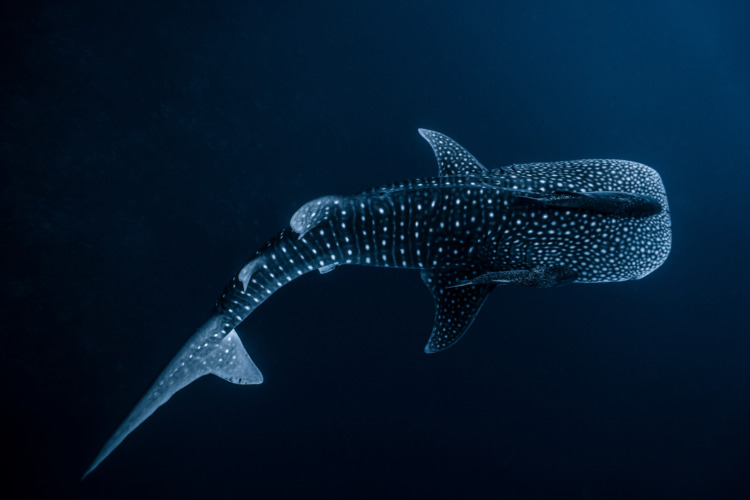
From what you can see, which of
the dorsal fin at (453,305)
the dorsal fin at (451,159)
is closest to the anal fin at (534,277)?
the dorsal fin at (453,305)

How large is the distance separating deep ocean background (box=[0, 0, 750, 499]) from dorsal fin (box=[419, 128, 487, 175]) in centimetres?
142

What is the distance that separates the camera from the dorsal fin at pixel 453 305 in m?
3.04

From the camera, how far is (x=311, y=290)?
4.53 m

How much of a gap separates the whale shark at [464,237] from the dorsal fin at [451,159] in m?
0.50

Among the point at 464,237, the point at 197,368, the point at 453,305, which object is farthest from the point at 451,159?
the point at 197,368

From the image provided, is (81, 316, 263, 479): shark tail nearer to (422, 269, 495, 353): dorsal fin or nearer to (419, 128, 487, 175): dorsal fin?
(422, 269, 495, 353): dorsal fin

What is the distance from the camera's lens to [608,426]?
5051 mm

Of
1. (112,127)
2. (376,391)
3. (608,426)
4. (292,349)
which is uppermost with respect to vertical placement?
(112,127)

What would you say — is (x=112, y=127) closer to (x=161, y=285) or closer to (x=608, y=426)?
(x=161, y=285)

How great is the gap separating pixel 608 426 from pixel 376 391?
11.0 feet

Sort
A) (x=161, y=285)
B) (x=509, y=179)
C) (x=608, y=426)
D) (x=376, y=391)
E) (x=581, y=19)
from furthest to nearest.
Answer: (x=581, y=19), (x=608, y=426), (x=376, y=391), (x=161, y=285), (x=509, y=179)

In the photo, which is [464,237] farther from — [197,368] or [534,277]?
[197,368]

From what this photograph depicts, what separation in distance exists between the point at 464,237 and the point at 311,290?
93.3 inches

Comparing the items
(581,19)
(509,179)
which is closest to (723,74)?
(581,19)
